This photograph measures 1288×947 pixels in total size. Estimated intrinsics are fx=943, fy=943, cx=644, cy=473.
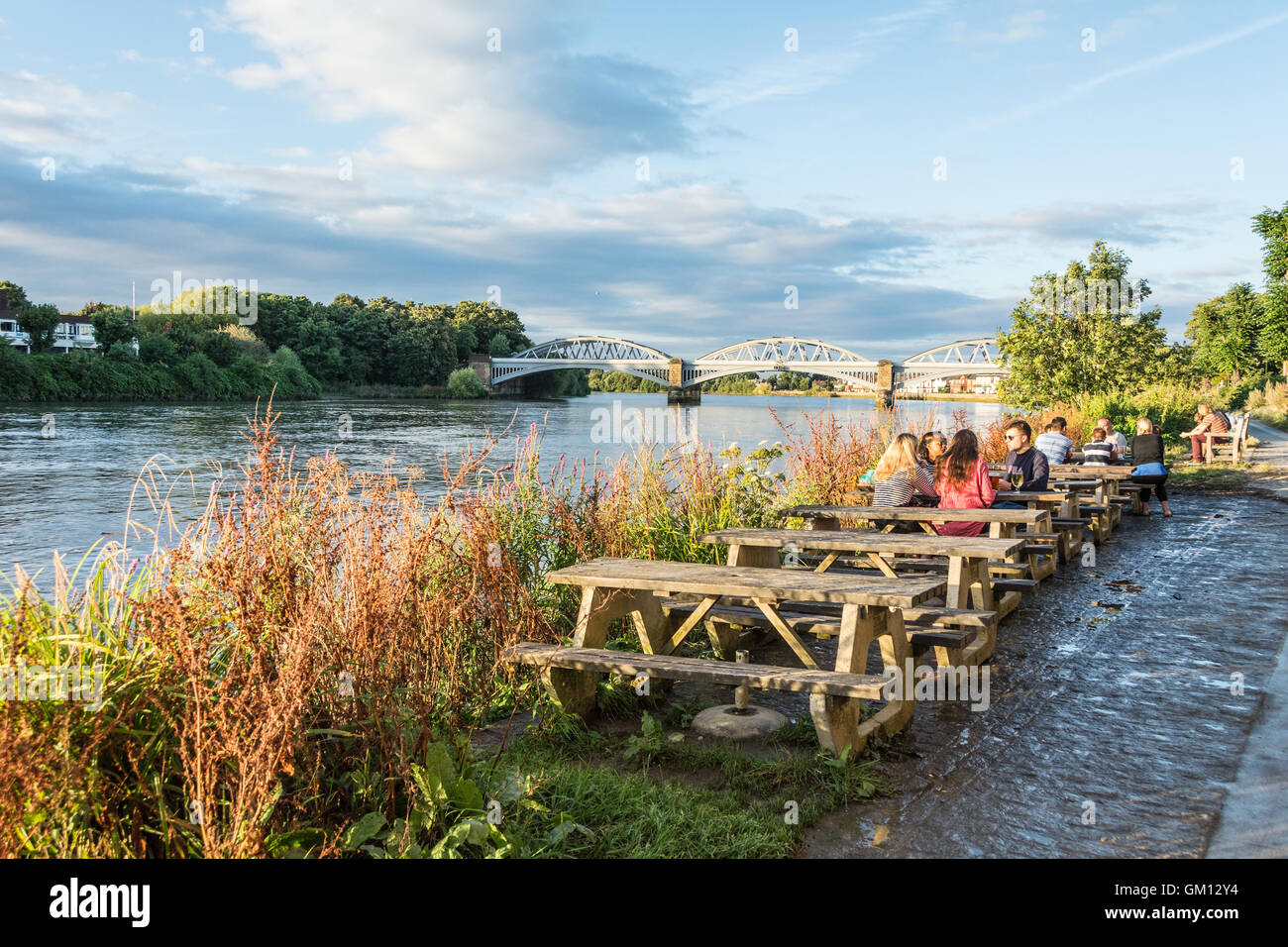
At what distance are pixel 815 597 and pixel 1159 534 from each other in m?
8.38

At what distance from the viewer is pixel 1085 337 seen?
21312 mm

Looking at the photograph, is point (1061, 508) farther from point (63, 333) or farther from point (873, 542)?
point (63, 333)

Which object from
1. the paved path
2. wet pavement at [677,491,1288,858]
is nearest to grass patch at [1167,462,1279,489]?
wet pavement at [677,491,1288,858]

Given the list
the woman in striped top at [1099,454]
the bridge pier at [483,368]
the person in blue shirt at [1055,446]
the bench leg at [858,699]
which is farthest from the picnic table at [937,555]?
the bridge pier at [483,368]

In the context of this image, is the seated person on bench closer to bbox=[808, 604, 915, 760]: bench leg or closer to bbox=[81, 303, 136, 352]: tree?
bbox=[808, 604, 915, 760]: bench leg

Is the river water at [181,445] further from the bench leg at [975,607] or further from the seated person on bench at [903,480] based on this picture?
the bench leg at [975,607]

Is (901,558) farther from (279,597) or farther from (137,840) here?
(137,840)

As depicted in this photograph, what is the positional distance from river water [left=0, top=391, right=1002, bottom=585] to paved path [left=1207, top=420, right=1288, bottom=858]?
4.01m

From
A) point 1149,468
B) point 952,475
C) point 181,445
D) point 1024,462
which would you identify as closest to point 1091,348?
point 1149,468

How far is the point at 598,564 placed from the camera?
5016mm

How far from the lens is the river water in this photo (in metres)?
15.4

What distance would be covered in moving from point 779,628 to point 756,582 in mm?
382

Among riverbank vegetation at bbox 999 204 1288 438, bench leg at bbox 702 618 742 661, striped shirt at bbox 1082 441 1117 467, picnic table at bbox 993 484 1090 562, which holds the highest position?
riverbank vegetation at bbox 999 204 1288 438
